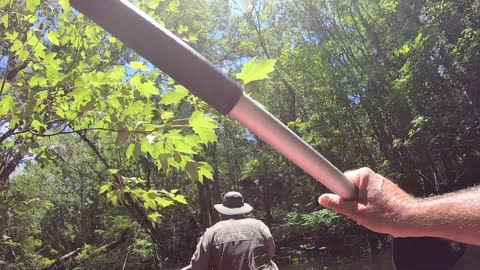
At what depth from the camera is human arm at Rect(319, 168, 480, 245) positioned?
0.93 metres

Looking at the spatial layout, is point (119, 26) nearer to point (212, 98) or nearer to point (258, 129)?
point (212, 98)

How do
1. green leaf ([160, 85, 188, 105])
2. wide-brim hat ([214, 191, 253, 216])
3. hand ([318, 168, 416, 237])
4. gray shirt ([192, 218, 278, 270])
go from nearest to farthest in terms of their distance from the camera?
hand ([318, 168, 416, 237]) → green leaf ([160, 85, 188, 105]) → gray shirt ([192, 218, 278, 270]) → wide-brim hat ([214, 191, 253, 216])

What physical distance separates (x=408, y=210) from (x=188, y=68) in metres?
0.60

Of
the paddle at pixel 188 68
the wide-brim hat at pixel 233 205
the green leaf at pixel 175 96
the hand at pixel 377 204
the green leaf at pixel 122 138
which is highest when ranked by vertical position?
the wide-brim hat at pixel 233 205

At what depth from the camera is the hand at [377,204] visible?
103cm

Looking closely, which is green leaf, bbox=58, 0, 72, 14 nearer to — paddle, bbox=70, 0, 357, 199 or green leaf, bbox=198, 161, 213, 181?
green leaf, bbox=198, 161, 213, 181

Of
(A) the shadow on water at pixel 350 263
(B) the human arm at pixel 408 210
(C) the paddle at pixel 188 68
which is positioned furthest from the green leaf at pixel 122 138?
(A) the shadow on water at pixel 350 263

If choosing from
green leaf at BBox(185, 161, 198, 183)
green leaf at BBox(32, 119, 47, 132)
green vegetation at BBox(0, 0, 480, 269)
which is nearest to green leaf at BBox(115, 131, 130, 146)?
green vegetation at BBox(0, 0, 480, 269)

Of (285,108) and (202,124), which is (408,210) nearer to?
(202,124)

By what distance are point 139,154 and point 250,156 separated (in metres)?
31.4

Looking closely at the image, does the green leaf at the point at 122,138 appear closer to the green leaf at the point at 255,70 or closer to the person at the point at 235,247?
the green leaf at the point at 255,70

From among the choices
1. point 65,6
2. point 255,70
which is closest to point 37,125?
point 65,6

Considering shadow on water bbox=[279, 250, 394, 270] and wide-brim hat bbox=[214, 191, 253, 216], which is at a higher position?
wide-brim hat bbox=[214, 191, 253, 216]

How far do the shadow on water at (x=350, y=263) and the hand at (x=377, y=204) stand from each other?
54.5 ft
